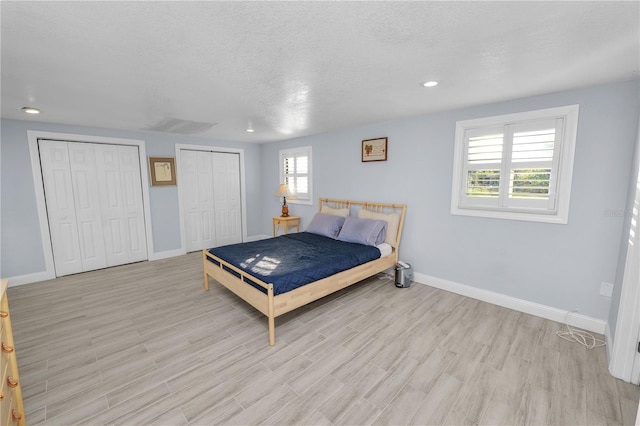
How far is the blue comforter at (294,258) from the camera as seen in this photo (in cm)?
270

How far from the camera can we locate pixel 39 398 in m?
1.89

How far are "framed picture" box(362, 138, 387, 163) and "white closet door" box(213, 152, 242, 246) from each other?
3.13 metres

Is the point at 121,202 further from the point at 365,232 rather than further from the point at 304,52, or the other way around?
the point at 304,52

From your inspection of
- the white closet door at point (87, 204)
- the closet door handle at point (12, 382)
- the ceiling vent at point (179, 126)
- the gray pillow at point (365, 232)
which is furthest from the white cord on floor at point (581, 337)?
the white closet door at point (87, 204)

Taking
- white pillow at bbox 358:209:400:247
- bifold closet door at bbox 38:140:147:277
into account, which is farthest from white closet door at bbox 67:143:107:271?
white pillow at bbox 358:209:400:247

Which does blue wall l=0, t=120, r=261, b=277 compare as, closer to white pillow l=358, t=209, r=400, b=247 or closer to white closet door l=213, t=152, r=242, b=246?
white closet door l=213, t=152, r=242, b=246

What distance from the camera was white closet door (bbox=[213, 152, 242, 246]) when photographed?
5.81 m

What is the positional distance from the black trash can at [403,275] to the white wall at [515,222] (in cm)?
25

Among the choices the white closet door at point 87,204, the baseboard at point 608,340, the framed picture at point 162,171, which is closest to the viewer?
the baseboard at point 608,340

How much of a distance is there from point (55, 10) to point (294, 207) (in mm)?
4619

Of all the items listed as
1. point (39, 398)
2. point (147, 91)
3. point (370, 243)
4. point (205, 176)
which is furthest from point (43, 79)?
point (370, 243)

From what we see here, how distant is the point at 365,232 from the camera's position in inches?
152

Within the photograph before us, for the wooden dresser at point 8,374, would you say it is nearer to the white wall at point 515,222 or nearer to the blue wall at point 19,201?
the blue wall at point 19,201

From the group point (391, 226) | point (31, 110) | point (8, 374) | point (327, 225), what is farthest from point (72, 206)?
point (391, 226)
